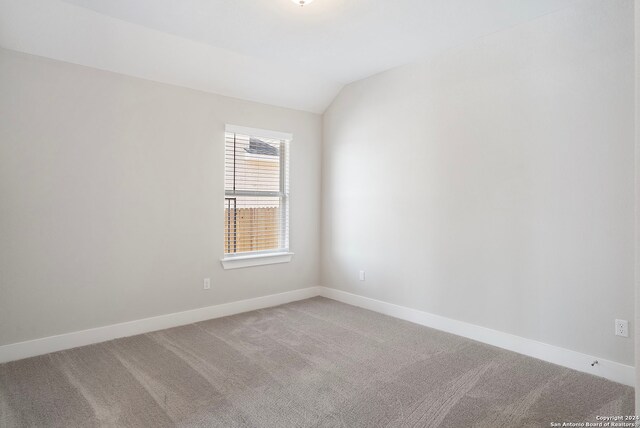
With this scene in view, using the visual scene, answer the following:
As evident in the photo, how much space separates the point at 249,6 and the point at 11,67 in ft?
6.16

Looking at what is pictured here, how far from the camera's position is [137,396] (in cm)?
231

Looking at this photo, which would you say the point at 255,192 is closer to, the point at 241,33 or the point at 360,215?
the point at 360,215

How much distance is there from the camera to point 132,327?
3365 millimetres

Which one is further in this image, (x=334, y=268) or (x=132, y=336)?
(x=334, y=268)

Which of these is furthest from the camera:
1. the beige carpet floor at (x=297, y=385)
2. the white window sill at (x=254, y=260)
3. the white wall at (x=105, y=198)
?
the white window sill at (x=254, y=260)

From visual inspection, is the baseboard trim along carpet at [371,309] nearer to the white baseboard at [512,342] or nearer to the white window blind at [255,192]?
the white baseboard at [512,342]

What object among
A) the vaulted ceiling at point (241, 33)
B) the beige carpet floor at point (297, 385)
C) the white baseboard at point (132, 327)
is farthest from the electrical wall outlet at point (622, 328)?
the white baseboard at point (132, 327)

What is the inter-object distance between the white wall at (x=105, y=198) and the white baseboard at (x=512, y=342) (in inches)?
60.1

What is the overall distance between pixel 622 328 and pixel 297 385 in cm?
224

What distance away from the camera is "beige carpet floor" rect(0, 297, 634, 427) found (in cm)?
210

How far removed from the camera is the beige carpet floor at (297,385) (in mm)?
2100

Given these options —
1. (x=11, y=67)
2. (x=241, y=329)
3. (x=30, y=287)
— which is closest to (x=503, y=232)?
(x=241, y=329)

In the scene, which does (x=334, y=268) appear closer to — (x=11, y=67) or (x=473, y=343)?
(x=473, y=343)

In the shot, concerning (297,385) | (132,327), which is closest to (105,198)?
(132,327)
